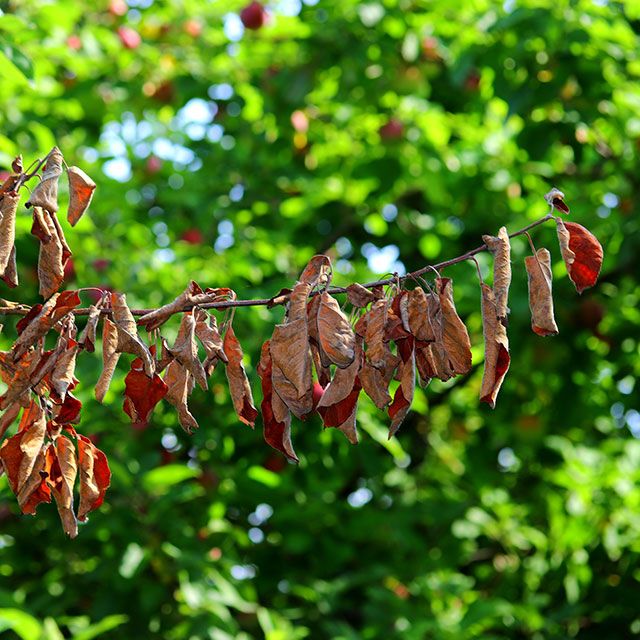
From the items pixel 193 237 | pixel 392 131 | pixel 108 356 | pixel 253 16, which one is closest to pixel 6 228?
pixel 108 356

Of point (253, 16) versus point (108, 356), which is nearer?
point (108, 356)

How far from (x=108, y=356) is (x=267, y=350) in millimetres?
181

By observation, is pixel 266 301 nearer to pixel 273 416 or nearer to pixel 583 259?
pixel 273 416

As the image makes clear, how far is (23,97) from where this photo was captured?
12.6ft

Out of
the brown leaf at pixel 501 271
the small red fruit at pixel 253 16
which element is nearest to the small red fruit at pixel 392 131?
the small red fruit at pixel 253 16

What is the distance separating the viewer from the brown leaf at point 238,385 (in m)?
1.31

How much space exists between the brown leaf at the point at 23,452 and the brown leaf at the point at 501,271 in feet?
1.70

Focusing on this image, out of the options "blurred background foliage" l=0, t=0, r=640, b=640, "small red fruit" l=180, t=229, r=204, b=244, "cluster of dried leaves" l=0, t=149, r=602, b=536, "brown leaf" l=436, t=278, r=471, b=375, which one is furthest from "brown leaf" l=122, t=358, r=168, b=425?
"small red fruit" l=180, t=229, r=204, b=244

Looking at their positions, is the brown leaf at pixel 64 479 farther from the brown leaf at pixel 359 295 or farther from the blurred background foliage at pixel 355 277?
the blurred background foliage at pixel 355 277

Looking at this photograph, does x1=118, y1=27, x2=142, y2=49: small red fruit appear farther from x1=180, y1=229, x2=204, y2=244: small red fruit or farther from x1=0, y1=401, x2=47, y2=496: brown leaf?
x1=0, y1=401, x2=47, y2=496: brown leaf

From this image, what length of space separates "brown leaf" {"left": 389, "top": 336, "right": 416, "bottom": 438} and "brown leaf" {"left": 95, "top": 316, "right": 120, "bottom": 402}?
0.31m

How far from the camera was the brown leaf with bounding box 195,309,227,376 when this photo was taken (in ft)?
4.28

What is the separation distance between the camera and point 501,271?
122cm

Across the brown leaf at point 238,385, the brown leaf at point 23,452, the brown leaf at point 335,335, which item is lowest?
the brown leaf at point 23,452
